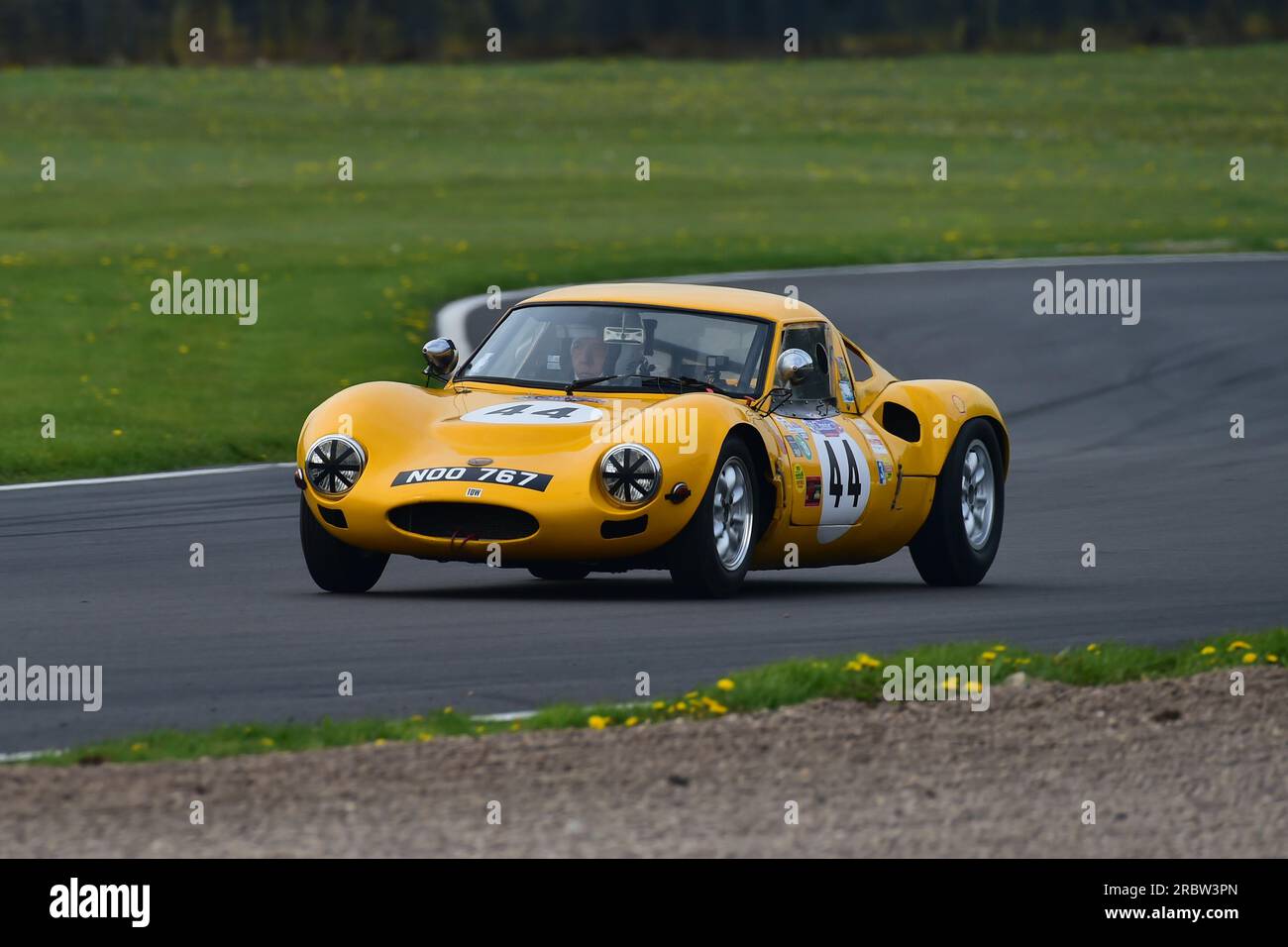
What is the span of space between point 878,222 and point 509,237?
6.30 meters

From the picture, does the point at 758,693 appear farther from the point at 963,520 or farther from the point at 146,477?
the point at 146,477

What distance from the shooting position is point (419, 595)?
1230cm

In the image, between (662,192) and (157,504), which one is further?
(662,192)

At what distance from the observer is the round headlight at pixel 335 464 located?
38.8 ft

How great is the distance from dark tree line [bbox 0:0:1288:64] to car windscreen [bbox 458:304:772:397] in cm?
5963

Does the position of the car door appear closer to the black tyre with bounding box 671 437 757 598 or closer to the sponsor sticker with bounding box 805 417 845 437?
the sponsor sticker with bounding box 805 417 845 437

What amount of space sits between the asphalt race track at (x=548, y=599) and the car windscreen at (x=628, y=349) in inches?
40.8

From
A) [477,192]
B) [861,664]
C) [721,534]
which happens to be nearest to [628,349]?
[721,534]

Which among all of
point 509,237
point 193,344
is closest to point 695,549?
point 193,344
